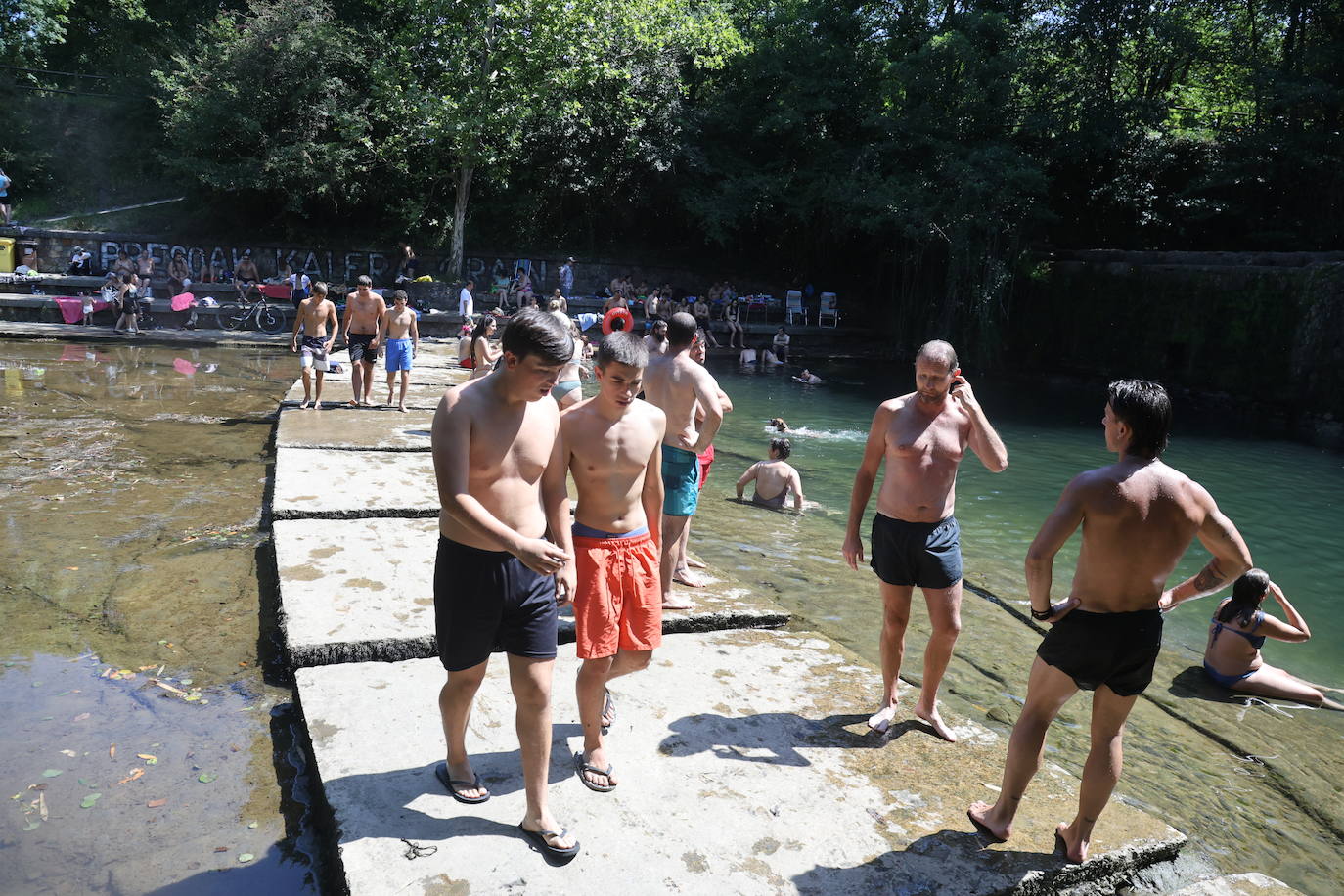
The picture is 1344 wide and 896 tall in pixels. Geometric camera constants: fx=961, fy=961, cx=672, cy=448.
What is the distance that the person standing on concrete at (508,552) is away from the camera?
9.85 ft

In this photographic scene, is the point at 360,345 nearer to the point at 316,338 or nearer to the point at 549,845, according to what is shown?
the point at 316,338

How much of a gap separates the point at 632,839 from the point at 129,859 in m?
1.73

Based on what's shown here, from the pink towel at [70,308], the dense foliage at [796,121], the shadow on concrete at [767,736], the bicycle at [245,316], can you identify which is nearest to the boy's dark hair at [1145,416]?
the shadow on concrete at [767,736]

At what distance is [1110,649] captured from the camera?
3145 millimetres

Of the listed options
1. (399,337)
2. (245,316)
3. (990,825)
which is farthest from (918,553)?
(245,316)

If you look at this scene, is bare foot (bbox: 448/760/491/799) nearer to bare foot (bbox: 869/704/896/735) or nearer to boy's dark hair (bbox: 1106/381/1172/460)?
bare foot (bbox: 869/704/896/735)

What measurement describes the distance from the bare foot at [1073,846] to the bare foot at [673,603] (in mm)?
2471

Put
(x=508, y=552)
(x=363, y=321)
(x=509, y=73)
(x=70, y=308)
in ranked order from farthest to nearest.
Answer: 1. (x=509, y=73)
2. (x=70, y=308)
3. (x=363, y=321)
4. (x=508, y=552)

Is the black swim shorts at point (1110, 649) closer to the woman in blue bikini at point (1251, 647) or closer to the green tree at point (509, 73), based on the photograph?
the woman in blue bikini at point (1251, 647)

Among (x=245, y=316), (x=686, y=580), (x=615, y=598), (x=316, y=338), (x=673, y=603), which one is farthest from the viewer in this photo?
(x=245, y=316)

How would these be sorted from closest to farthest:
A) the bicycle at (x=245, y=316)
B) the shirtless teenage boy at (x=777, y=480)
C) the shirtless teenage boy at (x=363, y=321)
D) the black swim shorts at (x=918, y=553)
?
the black swim shorts at (x=918, y=553) → the shirtless teenage boy at (x=777, y=480) → the shirtless teenage boy at (x=363, y=321) → the bicycle at (x=245, y=316)

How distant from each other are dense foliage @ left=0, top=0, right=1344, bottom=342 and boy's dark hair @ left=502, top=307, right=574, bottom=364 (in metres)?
21.9

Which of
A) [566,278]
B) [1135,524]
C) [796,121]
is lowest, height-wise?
[1135,524]

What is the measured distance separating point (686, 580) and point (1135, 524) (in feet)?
10.6
